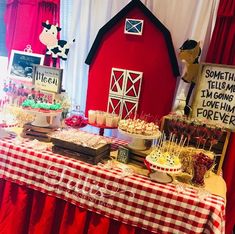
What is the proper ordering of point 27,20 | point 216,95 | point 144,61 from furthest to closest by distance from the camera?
point 27,20 < point 144,61 < point 216,95

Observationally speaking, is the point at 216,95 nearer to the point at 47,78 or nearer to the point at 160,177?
the point at 160,177

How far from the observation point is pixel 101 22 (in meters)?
2.20

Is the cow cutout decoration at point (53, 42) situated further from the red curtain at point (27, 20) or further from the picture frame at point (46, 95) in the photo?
the picture frame at point (46, 95)

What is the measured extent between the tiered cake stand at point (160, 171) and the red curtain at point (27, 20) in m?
1.60

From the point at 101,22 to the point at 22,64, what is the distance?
0.79 m

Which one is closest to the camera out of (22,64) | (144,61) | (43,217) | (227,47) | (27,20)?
(43,217)

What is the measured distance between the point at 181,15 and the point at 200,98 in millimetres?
712

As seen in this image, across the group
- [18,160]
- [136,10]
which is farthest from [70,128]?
[136,10]

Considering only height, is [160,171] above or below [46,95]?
below

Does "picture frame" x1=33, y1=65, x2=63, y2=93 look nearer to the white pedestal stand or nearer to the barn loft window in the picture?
the barn loft window

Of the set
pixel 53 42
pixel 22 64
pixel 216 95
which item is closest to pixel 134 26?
pixel 53 42

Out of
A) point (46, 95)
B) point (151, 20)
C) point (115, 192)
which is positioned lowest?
point (115, 192)

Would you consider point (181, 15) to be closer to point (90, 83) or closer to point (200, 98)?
point (200, 98)

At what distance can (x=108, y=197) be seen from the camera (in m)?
1.34
